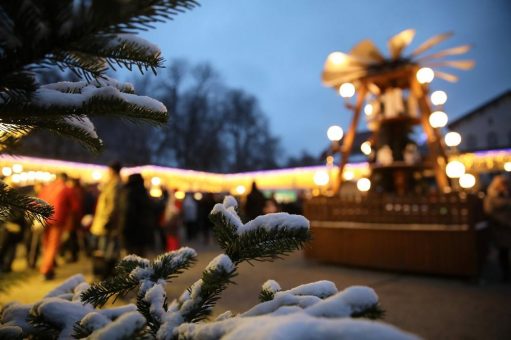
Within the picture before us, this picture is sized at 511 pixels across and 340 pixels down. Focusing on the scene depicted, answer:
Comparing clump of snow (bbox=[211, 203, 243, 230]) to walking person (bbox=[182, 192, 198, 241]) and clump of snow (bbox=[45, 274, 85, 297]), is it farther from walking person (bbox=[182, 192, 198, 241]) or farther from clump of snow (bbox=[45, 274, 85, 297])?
walking person (bbox=[182, 192, 198, 241])

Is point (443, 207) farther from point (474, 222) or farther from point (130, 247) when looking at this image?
point (130, 247)

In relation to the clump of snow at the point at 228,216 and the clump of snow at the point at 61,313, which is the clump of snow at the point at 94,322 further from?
the clump of snow at the point at 228,216

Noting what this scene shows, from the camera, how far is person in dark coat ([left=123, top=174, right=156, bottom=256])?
223 inches

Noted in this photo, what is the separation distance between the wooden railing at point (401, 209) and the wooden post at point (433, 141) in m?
0.87

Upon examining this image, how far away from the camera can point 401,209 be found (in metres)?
6.71

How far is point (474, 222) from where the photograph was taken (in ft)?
20.0

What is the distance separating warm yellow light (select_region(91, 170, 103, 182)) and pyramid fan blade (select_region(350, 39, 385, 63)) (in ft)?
47.2

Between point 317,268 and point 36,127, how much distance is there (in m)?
6.92

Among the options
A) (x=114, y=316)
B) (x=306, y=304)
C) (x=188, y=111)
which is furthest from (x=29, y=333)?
(x=188, y=111)

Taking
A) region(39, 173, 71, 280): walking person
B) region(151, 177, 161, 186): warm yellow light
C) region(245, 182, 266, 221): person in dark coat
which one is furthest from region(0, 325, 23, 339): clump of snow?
region(151, 177, 161, 186): warm yellow light

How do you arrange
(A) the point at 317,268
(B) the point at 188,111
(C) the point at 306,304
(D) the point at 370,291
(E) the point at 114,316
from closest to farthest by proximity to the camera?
(D) the point at 370,291 → (C) the point at 306,304 → (E) the point at 114,316 → (A) the point at 317,268 → (B) the point at 188,111

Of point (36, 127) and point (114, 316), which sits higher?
point (36, 127)

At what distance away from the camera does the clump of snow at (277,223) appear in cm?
85

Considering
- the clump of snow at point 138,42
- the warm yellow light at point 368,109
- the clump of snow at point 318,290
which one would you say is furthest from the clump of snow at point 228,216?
the warm yellow light at point 368,109
